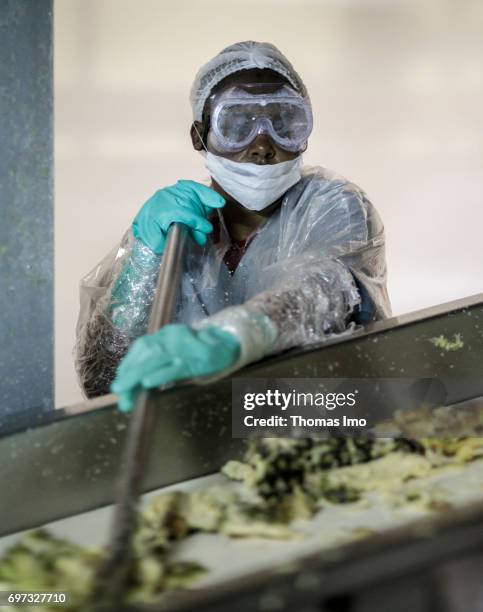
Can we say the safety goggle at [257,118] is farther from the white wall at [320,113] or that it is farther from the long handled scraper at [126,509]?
the white wall at [320,113]

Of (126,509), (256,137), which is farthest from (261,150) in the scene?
(126,509)

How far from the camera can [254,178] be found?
81.9 inches

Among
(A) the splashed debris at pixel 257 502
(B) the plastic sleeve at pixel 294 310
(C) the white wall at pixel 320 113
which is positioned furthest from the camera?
(C) the white wall at pixel 320 113

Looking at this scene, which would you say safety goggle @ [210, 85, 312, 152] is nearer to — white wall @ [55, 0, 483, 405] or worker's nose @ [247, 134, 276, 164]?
worker's nose @ [247, 134, 276, 164]

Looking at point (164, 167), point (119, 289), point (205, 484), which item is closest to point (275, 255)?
point (119, 289)

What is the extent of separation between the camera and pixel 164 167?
421 cm

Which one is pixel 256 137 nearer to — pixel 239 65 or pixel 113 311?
pixel 239 65

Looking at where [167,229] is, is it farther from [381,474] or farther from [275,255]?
[381,474]

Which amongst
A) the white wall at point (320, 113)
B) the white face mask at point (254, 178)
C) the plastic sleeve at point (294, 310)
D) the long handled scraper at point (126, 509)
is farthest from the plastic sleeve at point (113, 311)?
the white wall at point (320, 113)

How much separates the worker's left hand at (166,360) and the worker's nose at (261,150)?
881 millimetres

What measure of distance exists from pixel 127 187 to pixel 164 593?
11.0ft

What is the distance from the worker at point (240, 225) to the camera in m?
1.98

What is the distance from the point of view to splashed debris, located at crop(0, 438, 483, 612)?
1103mm

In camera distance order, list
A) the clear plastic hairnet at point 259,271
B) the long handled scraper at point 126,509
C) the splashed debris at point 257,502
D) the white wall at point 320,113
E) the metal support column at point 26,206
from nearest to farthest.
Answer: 1. the long handled scraper at point 126,509
2. the splashed debris at point 257,502
3. the metal support column at point 26,206
4. the clear plastic hairnet at point 259,271
5. the white wall at point 320,113
